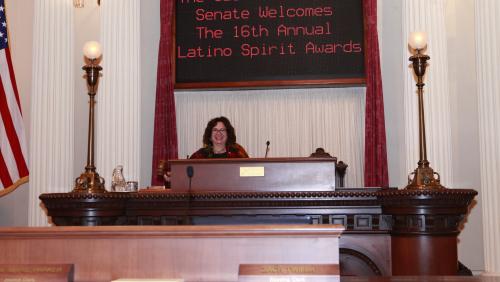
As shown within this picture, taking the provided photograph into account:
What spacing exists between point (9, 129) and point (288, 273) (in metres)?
6.58

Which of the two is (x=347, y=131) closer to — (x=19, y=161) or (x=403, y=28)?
(x=403, y=28)

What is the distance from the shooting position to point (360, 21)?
27.2 feet

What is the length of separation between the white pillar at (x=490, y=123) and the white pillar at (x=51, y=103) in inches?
196

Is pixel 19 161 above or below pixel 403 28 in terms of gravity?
below

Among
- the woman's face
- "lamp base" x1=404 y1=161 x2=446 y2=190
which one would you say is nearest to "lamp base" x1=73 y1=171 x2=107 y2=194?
the woman's face

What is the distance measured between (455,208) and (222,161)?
1889 millimetres

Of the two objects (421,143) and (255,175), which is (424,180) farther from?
(255,175)

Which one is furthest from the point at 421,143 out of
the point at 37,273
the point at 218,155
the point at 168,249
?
the point at 37,273

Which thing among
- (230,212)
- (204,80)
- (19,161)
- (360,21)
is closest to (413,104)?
(360,21)

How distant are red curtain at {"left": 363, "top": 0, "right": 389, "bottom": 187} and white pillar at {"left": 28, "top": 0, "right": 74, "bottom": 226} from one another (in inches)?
151

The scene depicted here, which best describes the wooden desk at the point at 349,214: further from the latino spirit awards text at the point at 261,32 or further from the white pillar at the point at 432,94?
the latino spirit awards text at the point at 261,32

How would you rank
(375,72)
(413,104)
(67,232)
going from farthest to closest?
(375,72) → (413,104) → (67,232)

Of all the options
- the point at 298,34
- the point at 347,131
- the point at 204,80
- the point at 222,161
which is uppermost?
the point at 298,34

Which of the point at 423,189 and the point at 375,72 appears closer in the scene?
the point at 423,189
